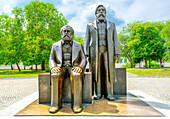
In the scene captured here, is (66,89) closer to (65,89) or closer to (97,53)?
(65,89)

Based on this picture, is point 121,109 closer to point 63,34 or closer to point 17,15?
point 63,34

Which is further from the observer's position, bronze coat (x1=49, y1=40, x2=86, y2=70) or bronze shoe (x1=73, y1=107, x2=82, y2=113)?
bronze coat (x1=49, y1=40, x2=86, y2=70)

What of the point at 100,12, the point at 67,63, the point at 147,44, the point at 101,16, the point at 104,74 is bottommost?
the point at 104,74

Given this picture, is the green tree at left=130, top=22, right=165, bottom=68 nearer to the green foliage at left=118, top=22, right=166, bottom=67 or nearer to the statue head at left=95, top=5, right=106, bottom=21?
the green foliage at left=118, top=22, right=166, bottom=67

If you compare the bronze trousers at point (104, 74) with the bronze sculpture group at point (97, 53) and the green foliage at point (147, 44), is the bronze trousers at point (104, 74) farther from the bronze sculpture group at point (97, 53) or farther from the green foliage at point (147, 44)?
the green foliage at point (147, 44)

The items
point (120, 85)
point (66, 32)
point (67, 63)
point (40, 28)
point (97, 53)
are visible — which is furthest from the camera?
point (40, 28)

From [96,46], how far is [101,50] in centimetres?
22

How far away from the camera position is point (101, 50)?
15.7 feet

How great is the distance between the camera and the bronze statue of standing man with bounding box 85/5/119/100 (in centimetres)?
475

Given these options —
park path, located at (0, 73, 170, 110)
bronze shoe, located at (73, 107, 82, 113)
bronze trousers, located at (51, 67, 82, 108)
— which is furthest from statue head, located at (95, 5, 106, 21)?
park path, located at (0, 73, 170, 110)

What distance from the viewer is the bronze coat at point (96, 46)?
4746mm

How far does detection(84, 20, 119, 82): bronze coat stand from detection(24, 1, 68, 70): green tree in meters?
18.2

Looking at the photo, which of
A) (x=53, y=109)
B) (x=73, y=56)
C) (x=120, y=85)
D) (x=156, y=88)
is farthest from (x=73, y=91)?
(x=156, y=88)

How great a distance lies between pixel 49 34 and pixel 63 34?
20.7 m
